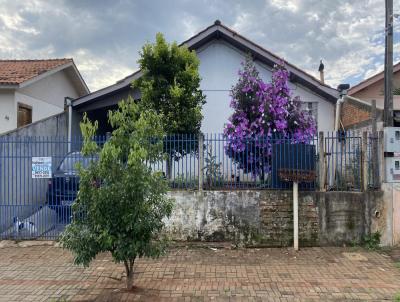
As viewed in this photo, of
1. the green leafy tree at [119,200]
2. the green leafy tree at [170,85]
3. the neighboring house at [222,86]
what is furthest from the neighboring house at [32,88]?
the green leafy tree at [119,200]

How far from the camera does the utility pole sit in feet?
27.3

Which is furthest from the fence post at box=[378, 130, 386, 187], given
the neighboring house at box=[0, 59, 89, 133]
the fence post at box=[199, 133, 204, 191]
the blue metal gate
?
the neighboring house at box=[0, 59, 89, 133]

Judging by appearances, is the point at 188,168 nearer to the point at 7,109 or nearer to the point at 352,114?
the point at 352,114

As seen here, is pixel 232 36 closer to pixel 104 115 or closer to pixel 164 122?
pixel 164 122

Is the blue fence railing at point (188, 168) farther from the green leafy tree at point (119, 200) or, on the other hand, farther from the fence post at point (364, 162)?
the green leafy tree at point (119, 200)

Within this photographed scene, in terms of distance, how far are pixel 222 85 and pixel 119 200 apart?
8.16 metres

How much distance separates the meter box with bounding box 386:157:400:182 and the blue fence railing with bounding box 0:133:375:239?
553 mm

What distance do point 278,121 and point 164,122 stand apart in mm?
2712

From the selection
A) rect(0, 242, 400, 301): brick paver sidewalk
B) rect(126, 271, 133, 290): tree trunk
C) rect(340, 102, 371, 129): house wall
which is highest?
rect(340, 102, 371, 129): house wall

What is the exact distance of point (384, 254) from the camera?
7.59m

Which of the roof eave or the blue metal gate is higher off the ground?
the roof eave

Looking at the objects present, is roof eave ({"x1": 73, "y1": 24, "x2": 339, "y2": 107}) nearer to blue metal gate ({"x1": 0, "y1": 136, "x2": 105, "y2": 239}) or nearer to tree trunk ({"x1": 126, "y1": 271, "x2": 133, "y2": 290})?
blue metal gate ({"x1": 0, "y1": 136, "x2": 105, "y2": 239})

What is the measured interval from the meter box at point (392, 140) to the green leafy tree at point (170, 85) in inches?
169

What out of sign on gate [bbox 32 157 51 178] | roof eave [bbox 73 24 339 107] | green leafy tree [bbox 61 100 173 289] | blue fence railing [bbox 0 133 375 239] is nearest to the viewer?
green leafy tree [bbox 61 100 173 289]
